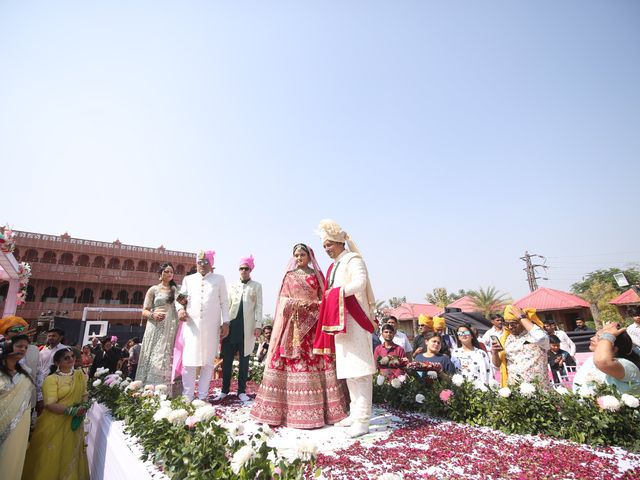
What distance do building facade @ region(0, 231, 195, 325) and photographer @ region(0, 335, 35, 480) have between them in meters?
32.9

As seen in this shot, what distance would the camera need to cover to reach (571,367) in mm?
7383

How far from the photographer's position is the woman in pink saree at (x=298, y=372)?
3.64m

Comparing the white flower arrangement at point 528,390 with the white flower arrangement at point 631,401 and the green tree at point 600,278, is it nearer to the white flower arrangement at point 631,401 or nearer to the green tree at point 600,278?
the white flower arrangement at point 631,401

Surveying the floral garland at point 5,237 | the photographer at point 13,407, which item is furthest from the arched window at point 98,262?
the photographer at point 13,407

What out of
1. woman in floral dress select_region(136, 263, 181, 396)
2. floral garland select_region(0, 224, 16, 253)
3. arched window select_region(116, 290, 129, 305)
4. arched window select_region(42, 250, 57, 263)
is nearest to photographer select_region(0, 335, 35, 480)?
woman in floral dress select_region(136, 263, 181, 396)

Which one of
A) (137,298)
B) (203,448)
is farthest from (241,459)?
(137,298)

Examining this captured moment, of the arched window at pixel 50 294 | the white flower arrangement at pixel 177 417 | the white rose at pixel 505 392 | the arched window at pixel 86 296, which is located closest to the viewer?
the white flower arrangement at pixel 177 417

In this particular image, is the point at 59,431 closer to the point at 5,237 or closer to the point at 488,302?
the point at 5,237

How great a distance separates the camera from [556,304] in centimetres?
2461

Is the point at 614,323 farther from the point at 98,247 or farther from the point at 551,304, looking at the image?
the point at 98,247

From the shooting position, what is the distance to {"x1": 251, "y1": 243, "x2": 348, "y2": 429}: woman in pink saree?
143 inches

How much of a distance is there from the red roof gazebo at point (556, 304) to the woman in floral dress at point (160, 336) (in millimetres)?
25567

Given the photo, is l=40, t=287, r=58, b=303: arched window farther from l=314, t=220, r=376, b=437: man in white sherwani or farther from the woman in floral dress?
l=314, t=220, r=376, b=437: man in white sherwani

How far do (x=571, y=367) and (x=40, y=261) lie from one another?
4140cm
